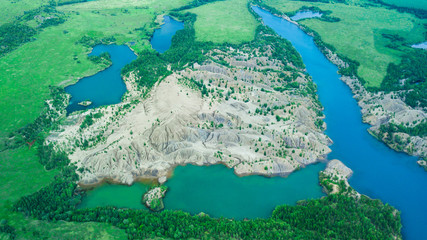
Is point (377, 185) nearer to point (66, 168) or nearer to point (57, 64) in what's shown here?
point (66, 168)

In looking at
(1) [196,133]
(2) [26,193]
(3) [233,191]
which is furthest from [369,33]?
(2) [26,193]

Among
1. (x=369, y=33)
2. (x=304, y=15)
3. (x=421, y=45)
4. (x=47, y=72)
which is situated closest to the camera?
(x=47, y=72)

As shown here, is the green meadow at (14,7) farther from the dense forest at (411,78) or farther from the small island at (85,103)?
the dense forest at (411,78)

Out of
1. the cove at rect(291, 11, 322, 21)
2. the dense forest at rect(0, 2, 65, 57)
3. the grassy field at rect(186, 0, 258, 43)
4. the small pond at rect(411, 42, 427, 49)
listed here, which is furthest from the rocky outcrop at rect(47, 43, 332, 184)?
the cove at rect(291, 11, 322, 21)

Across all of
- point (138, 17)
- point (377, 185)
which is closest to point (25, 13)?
point (138, 17)

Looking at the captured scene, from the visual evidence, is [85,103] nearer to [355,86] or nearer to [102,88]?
[102,88]
